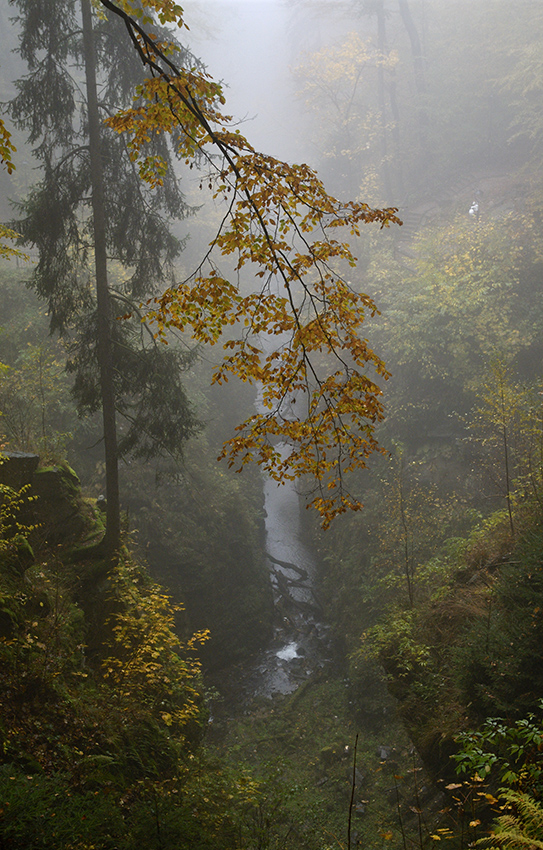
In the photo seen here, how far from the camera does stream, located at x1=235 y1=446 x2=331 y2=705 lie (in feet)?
38.2

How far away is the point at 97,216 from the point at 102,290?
45.7 inches

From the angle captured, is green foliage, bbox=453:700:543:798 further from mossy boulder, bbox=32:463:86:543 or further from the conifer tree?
mossy boulder, bbox=32:463:86:543

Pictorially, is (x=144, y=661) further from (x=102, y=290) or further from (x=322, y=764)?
(x=102, y=290)

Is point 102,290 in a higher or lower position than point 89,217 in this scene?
lower

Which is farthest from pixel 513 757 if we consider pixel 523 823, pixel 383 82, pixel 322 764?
pixel 383 82

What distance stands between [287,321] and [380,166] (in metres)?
25.5

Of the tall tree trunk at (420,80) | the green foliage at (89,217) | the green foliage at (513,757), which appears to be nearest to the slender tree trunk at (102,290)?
the green foliage at (89,217)

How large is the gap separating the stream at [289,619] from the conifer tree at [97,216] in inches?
195

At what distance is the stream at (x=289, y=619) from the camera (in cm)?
1164

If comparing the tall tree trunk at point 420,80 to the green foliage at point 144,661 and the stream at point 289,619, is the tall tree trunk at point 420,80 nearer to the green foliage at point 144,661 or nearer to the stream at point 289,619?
the stream at point 289,619

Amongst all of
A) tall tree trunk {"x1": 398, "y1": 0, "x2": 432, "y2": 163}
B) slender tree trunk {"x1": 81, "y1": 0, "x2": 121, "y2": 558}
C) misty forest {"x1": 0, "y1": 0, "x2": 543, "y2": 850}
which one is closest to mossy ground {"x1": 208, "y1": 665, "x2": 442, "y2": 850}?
misty forest {"x1": 0, "y1": 0, "x2": 543, "y2": 850}

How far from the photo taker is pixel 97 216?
7.20 m

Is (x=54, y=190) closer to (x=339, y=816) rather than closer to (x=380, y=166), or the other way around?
(x=339, y=816)

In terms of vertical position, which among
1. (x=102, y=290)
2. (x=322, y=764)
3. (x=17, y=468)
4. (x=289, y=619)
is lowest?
(x=322, y=764)
